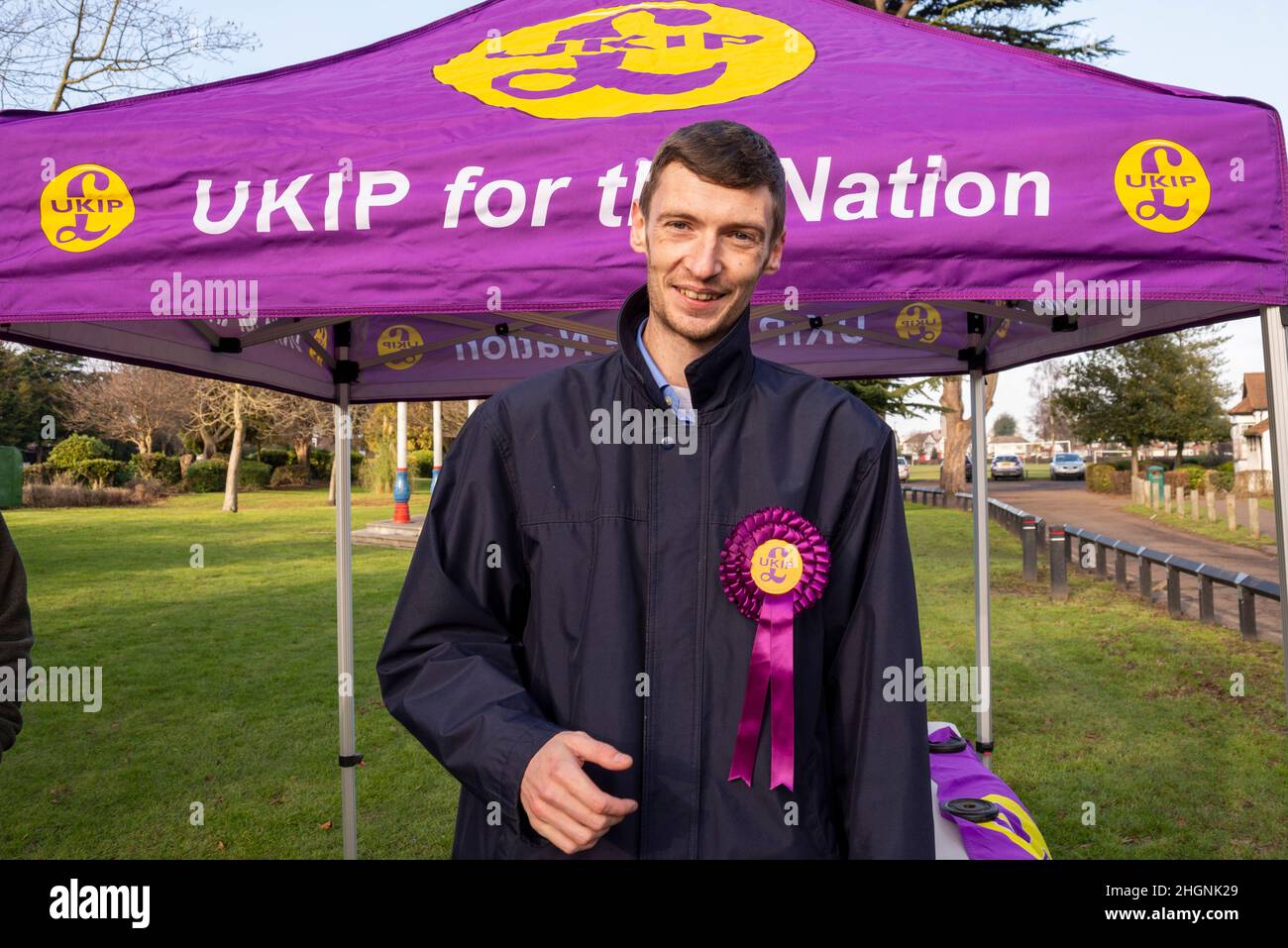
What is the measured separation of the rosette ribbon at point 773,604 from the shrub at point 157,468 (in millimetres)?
41391

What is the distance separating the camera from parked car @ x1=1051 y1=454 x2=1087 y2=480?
1886 inches

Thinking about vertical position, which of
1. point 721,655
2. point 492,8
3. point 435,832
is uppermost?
point 492,8

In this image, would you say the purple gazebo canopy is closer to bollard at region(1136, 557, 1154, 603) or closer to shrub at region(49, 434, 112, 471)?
bollard at region(1136, 557, 1154, 603)

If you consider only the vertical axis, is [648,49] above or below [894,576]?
above

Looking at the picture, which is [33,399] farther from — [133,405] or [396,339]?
[396,339]

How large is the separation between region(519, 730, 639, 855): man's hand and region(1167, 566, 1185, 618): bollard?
11.7 m

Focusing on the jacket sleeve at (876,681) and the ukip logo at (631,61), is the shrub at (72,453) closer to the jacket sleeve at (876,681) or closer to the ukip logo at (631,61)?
the ukip logo at (631,61)

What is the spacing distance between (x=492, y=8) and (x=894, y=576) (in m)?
3.12

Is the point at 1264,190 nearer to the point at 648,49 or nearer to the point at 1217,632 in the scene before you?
the point at 648,49

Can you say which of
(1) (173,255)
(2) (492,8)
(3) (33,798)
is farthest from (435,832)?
(2) (492,8)

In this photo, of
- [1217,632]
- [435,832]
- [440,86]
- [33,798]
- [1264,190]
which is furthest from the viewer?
[1217,632]

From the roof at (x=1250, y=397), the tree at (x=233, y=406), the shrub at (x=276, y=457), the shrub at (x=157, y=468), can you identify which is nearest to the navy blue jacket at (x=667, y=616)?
the tree at (x=233, y=406)

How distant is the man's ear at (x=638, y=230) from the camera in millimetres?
1710
